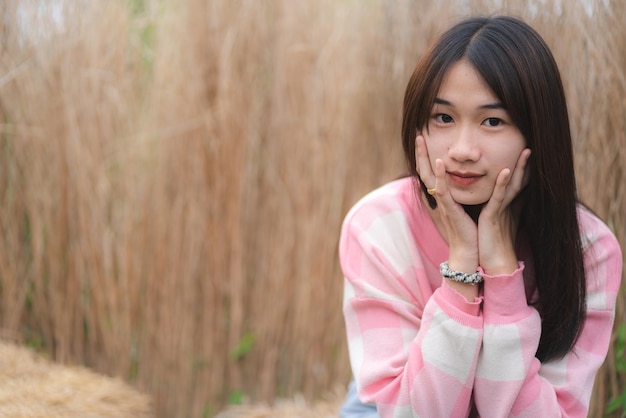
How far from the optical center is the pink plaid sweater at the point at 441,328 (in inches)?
49.4

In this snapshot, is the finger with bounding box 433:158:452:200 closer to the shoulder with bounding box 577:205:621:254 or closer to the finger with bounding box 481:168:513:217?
the finger with bounding box 481:168:513:217

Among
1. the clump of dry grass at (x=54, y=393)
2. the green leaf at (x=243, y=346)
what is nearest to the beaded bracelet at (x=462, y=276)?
the clump of dry grass at (x=54, y=393)

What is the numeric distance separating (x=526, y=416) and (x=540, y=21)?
0.99 meters

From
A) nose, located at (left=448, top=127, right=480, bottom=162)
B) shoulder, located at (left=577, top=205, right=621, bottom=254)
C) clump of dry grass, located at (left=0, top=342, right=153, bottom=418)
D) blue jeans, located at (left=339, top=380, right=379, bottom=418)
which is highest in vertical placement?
nose, located at (left=448, top=127, right=480, bottom=162)

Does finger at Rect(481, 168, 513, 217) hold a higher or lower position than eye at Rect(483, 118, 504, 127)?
lower

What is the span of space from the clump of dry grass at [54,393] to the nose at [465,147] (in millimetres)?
1058

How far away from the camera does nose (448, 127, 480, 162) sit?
1.20 m

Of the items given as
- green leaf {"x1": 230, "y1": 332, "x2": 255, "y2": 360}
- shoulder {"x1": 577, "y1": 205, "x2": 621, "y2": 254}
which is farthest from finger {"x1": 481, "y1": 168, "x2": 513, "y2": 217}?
green leaf {"x1": 230, "y1": 332, "x2": 255, "y2": 360}

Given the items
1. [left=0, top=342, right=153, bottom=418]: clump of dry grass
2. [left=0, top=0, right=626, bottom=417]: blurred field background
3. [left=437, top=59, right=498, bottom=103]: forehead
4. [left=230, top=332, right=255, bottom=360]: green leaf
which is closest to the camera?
[left=437, top=59, right=498, bottom=103]: forehead

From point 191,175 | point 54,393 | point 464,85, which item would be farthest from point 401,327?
point 191,175

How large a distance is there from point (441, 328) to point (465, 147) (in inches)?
12.3

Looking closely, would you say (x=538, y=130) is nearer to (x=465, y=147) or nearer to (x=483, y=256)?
(x=465, y=147)

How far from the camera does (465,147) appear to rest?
3.94 ft

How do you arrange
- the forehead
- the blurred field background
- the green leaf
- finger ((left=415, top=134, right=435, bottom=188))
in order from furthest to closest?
1. the green leaf
2. the blurred field background
3. finger ((left=415, top=134, right=435, bottom=188))
4. the forehead
